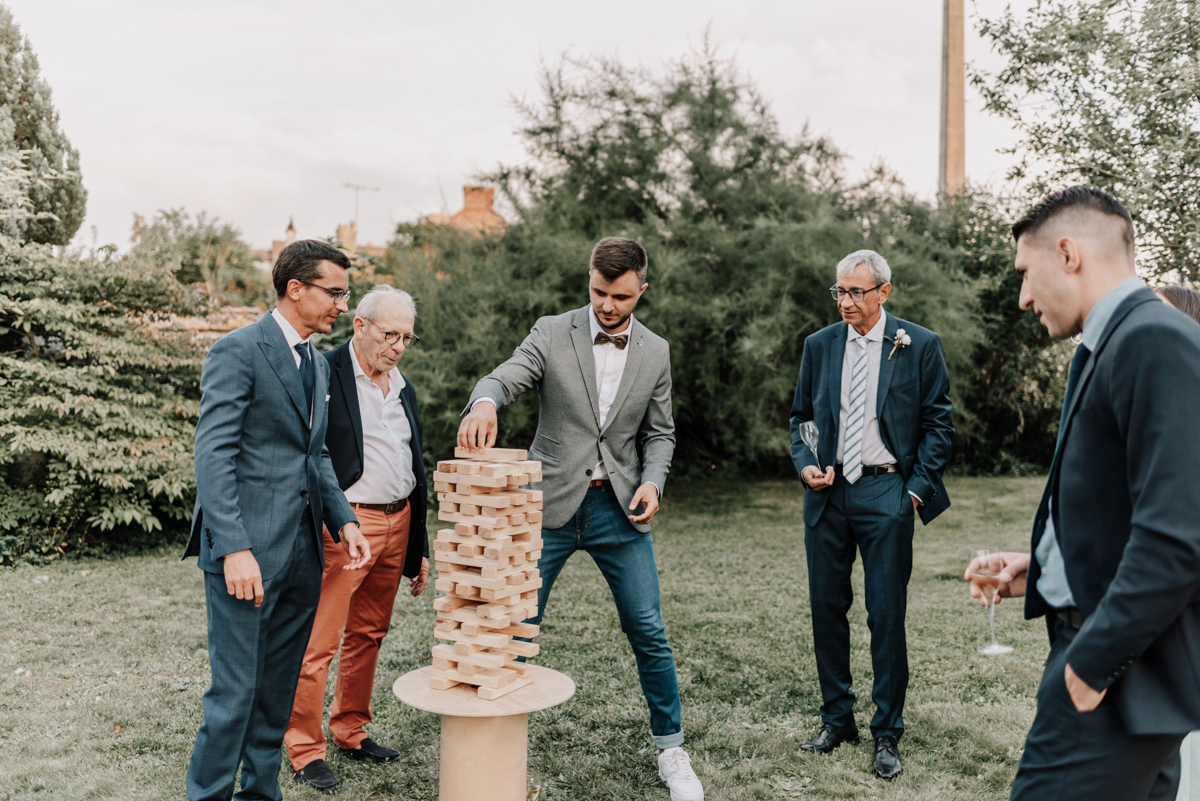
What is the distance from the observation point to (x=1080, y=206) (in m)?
1.99

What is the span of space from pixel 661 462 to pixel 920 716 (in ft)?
7.08

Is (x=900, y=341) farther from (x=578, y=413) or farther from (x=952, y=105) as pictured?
(x=952, y=105)

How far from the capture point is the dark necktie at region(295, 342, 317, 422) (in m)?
3.30

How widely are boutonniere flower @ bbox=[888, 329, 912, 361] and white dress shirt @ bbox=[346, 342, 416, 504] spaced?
2477 mm

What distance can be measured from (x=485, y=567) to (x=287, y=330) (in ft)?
4.02

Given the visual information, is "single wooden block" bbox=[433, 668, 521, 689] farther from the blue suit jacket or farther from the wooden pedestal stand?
the blue suit jacket

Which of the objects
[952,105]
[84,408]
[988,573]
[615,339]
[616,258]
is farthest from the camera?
[952,105]

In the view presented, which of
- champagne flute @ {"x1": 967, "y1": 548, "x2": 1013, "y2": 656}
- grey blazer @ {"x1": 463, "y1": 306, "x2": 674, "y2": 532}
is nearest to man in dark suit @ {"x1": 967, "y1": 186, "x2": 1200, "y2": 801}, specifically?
champagne flute @ {"x1": 967, "y1": 548, "x2": 1013, "y2": 656}

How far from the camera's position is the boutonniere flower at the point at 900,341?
4.08 meters

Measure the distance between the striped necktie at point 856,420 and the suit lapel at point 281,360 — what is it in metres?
2.54

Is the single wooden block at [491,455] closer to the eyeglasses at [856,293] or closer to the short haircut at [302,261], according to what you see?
the short haircut at [302,261]

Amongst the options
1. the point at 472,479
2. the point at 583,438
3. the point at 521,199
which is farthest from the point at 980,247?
the point at 472,479

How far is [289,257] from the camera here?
328cm

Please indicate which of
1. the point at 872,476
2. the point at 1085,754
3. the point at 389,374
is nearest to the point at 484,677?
the point at 389,374
